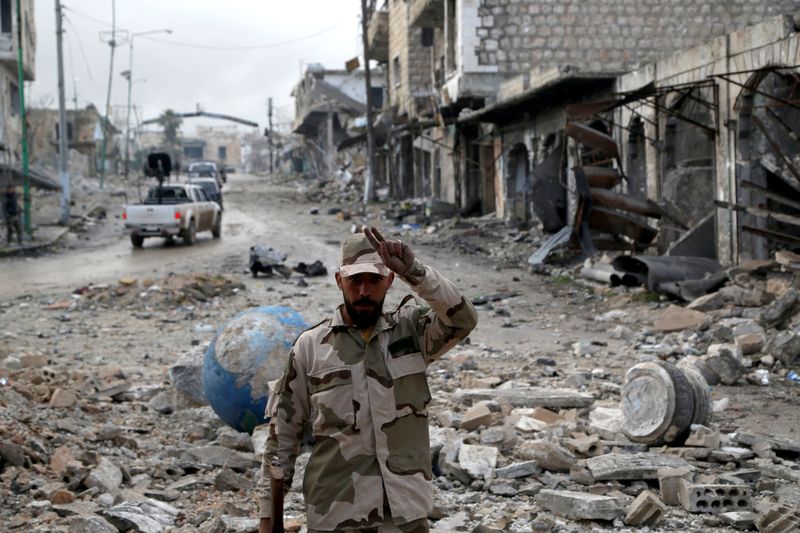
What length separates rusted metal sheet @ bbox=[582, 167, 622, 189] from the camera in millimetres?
16109

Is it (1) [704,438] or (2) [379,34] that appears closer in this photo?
(1) [704,438]

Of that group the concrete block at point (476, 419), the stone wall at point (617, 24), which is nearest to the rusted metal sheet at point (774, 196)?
the concrete block at point (476, 419)

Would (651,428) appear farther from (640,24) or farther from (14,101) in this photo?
(14,101)

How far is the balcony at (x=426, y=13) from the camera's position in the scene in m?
29.8

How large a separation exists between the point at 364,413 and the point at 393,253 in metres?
0.56

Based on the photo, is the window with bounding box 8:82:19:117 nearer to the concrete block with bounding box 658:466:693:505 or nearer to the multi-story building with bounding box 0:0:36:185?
the multi-story building with bounding box 0:0:36:185

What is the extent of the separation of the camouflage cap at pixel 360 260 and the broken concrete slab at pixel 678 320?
8449 mm

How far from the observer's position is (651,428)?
614cm

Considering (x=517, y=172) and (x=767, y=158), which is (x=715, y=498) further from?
(x=517, y=172)

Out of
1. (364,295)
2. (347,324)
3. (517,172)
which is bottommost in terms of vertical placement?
(347,324)

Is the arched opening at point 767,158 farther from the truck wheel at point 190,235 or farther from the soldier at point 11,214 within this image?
the soldier at point 11,214

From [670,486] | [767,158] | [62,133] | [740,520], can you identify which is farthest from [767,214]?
[62,133]

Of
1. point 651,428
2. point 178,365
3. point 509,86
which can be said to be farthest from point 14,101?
point 651,428

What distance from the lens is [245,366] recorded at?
6.36 meters
